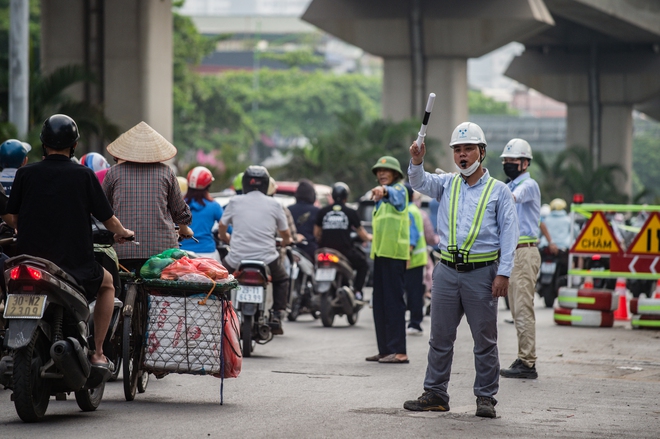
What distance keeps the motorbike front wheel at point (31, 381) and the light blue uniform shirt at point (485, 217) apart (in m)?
2.63

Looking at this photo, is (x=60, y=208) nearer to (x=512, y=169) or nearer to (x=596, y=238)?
(x=512, y=169)

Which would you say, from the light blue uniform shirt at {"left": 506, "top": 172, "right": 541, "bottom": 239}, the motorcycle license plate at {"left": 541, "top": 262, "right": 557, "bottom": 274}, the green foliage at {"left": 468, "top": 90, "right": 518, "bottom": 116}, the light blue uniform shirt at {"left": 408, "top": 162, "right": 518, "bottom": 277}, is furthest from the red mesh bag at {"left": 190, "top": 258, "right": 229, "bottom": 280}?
the green foliage at {"left": 468, "top": 90, "right": 518, "bottom": 116}

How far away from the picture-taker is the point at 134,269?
344 inches

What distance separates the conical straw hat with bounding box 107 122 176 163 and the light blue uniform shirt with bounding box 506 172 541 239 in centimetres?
340

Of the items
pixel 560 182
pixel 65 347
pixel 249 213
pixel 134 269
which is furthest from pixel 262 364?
pixel 560 182

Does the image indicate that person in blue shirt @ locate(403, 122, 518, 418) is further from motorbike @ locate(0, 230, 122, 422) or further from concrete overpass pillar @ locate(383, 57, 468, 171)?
concrete overpass pillar @ locate(383, 57, 468, 171)

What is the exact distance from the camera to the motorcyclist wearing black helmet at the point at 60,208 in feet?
24.0

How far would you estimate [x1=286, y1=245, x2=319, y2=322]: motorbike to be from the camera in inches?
604

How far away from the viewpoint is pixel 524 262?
1061 centimetres

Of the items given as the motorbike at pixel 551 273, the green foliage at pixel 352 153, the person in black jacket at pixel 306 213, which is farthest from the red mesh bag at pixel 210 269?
the green foliage at pixel 352 153

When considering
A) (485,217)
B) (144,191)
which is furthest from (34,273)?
(485,217)

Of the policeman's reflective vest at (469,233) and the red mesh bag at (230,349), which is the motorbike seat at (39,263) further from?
the policeman's reflective vest at (469,233)

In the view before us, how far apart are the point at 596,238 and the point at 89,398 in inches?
398

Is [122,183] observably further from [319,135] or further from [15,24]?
[319,135]
